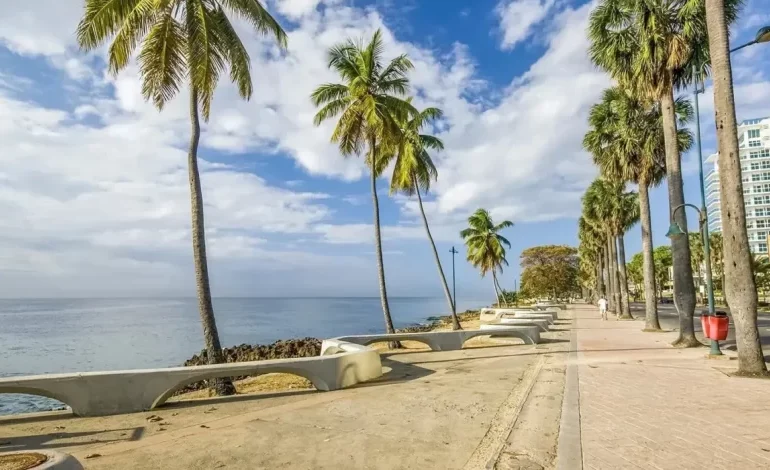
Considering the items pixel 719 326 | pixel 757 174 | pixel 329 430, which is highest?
pixel 757 174

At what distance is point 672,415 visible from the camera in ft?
21.9

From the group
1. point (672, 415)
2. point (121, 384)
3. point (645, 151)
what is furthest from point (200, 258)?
point (645, 151)

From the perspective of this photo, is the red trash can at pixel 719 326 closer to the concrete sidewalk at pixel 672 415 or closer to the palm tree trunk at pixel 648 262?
the concrete sidewalk at pixel 672 415

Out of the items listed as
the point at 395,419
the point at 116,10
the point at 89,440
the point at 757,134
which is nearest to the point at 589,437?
the point at 395,419

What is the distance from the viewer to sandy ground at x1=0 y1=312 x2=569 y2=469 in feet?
17.1

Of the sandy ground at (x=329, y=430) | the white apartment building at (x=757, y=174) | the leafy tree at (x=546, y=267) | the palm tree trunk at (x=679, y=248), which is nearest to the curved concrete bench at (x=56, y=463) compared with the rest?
the sandy ground at (x=329, y=430)

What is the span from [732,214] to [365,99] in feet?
42.7

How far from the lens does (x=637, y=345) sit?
1598 centimetres

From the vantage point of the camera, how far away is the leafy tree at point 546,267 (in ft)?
210

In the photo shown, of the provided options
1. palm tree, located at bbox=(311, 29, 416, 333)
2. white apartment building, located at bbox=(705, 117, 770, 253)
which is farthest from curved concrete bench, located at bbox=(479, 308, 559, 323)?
white apartment building, located at bbox=(705, 117, 770, 253)

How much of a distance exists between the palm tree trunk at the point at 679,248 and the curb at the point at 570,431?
25.6ft

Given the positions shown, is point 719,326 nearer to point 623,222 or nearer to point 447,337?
point 447,337

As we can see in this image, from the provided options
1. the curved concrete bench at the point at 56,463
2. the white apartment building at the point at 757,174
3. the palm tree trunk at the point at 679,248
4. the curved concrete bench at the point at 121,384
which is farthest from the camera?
the white apartment building at the point at 757,174

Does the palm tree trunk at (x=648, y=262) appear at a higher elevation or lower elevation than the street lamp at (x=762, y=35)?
lower
